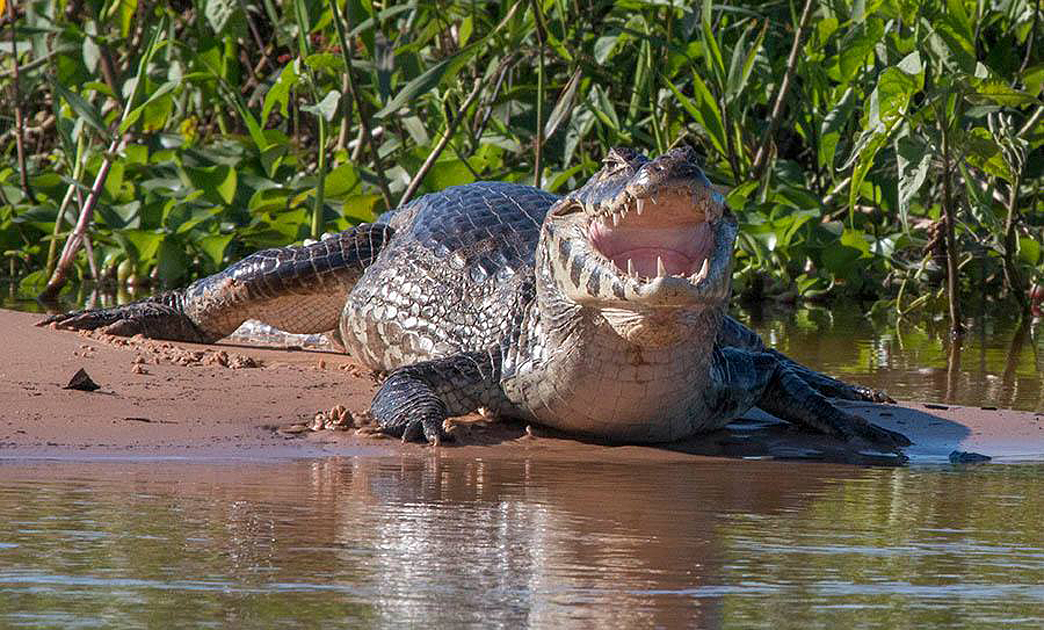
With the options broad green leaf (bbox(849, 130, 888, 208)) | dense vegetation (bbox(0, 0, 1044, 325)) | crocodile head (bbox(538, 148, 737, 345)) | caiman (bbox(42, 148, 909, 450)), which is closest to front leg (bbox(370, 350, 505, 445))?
caiman (bbox(42, 148, 909, 450))

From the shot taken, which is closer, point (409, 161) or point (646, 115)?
point (409, 161)

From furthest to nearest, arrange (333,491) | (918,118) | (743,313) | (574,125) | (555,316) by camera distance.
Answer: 1. (574,125)
2. (743,313)
3. (918,118)
4. (555,316)
5. (333,491)

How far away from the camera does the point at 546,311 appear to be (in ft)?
15.8

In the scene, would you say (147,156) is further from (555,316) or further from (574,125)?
(555,316)

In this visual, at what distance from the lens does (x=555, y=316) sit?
4.76 m

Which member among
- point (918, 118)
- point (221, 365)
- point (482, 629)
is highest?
point (918, 118)

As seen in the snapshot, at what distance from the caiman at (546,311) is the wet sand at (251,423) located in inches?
3.9

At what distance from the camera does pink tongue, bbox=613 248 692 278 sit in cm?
441

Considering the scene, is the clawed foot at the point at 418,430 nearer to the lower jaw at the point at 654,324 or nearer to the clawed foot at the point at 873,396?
the lower jaw at the point at 654,324

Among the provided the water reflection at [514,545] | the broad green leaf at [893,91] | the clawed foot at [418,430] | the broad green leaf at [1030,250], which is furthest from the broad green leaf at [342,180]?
the water reflection at [514,545]

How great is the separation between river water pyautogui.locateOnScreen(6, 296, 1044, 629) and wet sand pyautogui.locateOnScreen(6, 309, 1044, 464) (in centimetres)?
15

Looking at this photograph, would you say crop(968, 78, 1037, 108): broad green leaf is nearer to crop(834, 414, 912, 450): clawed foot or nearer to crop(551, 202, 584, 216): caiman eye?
crop(834, 414, 912, 450): clawed foot

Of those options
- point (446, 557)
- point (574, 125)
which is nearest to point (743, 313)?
point (574, 125)

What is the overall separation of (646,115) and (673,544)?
6.70 m
